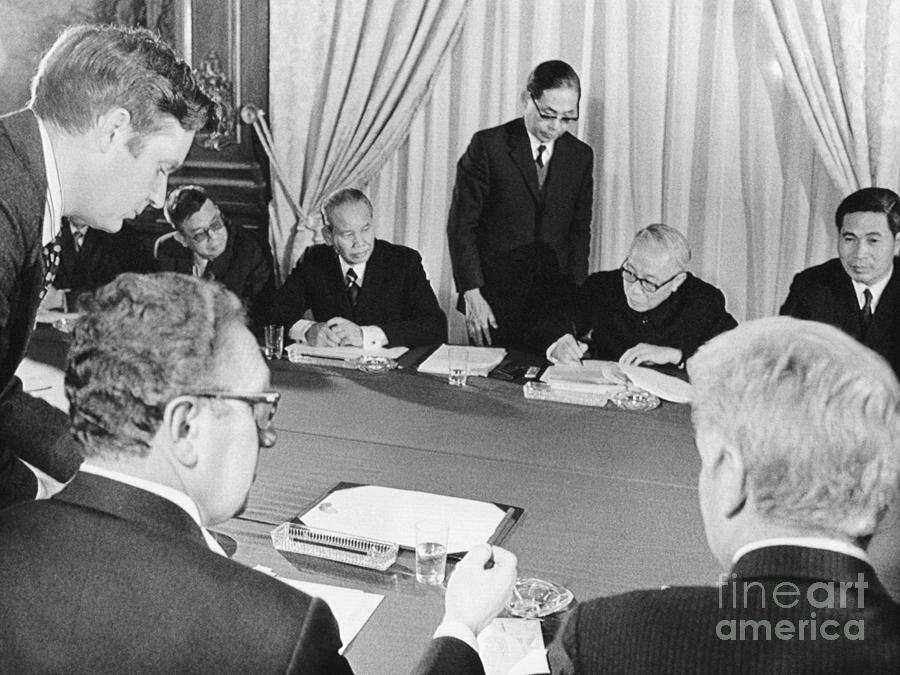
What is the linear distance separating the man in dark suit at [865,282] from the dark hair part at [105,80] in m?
2.44

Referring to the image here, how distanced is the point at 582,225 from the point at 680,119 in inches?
27.2

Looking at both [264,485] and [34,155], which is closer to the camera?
[34,155]

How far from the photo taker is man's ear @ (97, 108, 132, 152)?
175 cm

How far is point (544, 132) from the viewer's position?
416cm

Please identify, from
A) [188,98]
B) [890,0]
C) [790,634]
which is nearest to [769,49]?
[890,0]

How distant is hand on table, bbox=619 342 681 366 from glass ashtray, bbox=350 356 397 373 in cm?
71

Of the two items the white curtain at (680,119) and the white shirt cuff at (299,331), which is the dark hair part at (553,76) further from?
the white shirt cuff at (299,331)

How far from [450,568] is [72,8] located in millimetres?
4600

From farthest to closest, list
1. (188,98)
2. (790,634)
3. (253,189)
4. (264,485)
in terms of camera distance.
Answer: (253,189), (264,485), (188,98), (790,634)

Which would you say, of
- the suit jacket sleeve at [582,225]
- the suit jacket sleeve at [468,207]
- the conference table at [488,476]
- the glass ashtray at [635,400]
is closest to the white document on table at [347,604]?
the conference table at [488,476]

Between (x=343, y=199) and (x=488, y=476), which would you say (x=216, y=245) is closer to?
(x=343, y=199)

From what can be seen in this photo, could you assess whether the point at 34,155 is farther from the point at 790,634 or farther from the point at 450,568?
the point at 790,634

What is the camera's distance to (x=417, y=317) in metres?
3.80

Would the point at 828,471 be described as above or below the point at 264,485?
above
